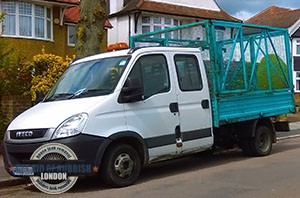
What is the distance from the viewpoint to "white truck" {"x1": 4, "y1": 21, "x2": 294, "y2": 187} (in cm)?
801

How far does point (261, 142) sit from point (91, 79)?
4.61 m

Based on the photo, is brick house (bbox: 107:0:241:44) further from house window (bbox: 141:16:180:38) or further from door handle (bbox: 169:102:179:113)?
door handle (bbox: 169:102:179:113)

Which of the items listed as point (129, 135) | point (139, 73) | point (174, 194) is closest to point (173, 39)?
point (139, 73)

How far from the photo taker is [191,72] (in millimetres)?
9672

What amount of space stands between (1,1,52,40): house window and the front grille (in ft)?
51.4

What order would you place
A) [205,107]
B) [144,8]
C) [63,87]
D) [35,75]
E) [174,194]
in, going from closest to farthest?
[174,194]
[63,87]
[205,107]
[35,75]
[144,8]

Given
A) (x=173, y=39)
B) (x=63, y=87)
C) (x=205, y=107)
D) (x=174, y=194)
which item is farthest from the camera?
(x=173, y=39)

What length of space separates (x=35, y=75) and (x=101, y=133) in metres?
7.52

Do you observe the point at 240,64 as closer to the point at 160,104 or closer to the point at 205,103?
the point at 205,103

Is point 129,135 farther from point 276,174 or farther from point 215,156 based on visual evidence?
point 215,156

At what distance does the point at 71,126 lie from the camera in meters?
7.83

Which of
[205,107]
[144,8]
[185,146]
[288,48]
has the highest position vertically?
[144,8]

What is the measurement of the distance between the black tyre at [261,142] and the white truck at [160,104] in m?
0.02

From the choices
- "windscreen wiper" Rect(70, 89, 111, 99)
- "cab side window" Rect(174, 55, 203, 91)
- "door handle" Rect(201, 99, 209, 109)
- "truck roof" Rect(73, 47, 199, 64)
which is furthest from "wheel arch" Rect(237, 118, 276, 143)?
"windscreen wiper" Rect(70, 89, 111, 99)
